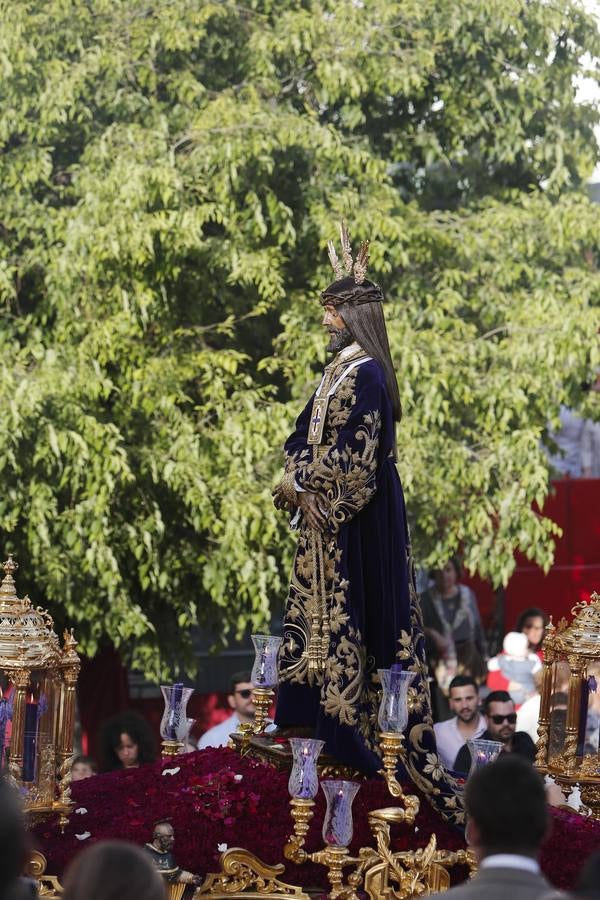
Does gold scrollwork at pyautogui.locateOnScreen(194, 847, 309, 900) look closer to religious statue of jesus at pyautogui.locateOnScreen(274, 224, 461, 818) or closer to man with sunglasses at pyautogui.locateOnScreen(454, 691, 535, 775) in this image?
religious statue of jesus at pyautogui.locateOnScreen(274, 224, 461, 818)

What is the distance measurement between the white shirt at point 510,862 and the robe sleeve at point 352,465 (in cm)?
313

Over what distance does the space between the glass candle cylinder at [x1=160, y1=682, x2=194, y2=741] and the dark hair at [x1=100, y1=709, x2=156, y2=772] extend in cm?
190

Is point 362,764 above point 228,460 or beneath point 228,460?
beneath

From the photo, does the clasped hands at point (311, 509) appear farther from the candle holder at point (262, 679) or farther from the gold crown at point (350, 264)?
the gold crown at point (350, 264)

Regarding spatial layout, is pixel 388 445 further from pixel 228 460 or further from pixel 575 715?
pixel 228 460

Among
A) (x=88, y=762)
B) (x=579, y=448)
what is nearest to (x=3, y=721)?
(x=88, y=762)

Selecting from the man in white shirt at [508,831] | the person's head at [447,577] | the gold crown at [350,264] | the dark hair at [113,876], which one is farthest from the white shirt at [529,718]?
the dark hair at [113,876]

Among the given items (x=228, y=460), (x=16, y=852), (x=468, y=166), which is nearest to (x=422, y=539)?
(x=228, y=460)

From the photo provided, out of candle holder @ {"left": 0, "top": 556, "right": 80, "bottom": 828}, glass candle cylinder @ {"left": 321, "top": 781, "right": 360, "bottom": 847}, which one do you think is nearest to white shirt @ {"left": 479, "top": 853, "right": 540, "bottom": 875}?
glass candle cylinder @ {"left": 321, "top": 781, "right": 360, "bottom": 847}

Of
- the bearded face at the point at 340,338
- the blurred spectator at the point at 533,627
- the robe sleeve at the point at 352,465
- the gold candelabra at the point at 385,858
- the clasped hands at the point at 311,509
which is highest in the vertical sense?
the bearded face at the point at 340,338

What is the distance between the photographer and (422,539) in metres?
11.3

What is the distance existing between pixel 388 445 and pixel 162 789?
1.63 m

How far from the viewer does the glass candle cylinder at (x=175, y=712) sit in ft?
23.7

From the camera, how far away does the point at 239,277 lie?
11.0 metres
